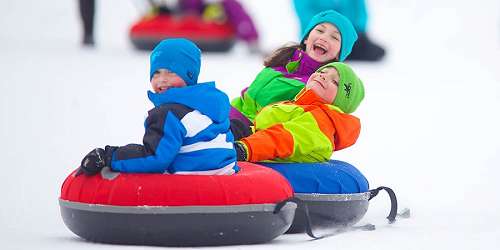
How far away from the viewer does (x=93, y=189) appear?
5.48 m

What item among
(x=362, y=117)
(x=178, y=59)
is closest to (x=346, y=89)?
(x=178, y=59)

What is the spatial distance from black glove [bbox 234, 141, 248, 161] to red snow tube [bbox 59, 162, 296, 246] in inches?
21.6

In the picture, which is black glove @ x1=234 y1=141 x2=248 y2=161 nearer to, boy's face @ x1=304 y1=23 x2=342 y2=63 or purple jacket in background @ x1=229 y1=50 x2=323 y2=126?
purple jacket in background @ x1=229 y1=50 x2=323 y2=126

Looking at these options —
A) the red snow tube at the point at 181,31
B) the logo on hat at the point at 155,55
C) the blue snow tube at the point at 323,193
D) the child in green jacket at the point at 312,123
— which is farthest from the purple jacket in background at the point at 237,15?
the logo on hat at the point at 155,55

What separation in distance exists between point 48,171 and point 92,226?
2867 mm

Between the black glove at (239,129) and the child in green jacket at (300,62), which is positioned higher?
the child in green jacket at (300,62)

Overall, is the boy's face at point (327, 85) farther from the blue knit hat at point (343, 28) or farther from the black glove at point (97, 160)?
the black glove at point (97, 160)

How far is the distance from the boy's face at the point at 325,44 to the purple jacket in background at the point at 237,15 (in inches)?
315

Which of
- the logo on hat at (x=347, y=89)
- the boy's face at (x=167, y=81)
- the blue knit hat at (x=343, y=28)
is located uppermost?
the blue knit hat at (x=343, y=28)

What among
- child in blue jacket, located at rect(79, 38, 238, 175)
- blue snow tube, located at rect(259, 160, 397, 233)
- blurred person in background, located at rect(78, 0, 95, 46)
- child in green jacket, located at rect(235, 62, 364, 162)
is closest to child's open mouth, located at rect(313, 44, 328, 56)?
child in green jacket, located at rect(235, 62, 364, 162)

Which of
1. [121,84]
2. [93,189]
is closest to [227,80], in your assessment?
[121,84]

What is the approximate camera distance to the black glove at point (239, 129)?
6406mm

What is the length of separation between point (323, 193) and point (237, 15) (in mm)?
9245

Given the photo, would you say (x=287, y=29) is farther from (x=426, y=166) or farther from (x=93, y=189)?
(x=93, y=189)
